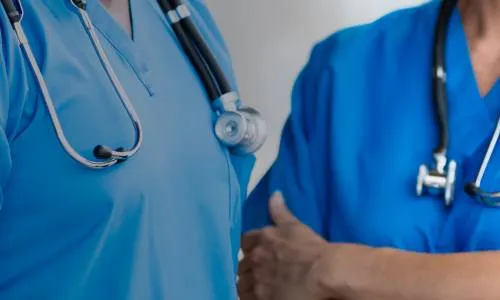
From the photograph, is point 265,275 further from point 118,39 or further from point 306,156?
point 118,39

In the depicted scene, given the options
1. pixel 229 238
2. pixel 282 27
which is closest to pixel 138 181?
pixel 229 238

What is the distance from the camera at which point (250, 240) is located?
115 cm

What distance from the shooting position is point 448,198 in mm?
982

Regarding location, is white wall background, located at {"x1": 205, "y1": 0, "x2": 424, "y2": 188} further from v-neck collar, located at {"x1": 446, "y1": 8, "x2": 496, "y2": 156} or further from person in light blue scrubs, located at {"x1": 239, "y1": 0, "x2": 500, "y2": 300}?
v-neck collar, located at {"x1": 446, "y1": 8, "x2": 496, "y2": 156}

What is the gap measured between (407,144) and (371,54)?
6.8 inches

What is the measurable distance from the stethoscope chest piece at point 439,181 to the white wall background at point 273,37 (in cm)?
62

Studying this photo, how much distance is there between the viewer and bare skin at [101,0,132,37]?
88 cm

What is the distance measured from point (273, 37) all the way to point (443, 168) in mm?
692

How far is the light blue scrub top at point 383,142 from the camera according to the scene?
3.28 ft

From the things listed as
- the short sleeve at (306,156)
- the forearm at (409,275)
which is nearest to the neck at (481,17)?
the short sleeve at (306,156)

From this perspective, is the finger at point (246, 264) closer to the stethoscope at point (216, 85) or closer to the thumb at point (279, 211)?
the thumb at point (279, 211)

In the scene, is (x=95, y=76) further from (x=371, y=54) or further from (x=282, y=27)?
(x=282, y=27)

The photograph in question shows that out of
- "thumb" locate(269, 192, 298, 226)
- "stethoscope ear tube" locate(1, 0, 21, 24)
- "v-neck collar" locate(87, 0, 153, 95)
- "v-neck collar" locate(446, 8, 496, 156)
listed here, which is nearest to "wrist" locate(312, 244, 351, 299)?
"thumb" locate(269, 192, 298, 226)

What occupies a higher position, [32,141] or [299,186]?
[32,141]
